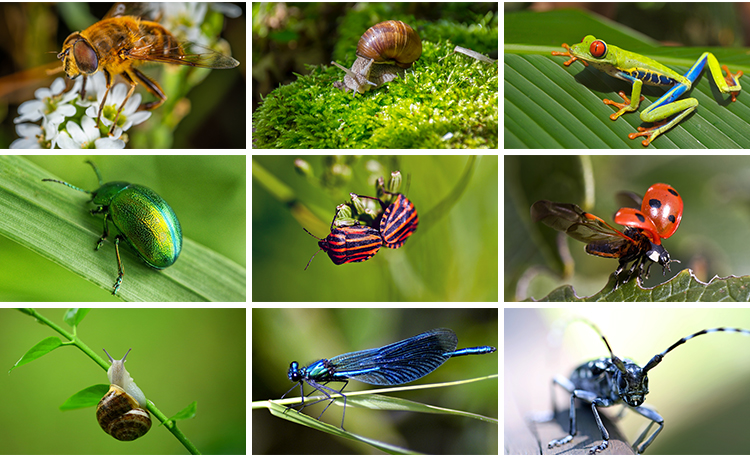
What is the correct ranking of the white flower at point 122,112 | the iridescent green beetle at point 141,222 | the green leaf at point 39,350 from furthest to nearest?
1. the white flower at point 122,112
2. the iridescent green beetle at point 141,222
3. the green leaf at point 39,350

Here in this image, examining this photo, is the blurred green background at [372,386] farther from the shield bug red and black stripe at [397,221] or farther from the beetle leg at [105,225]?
the beetle leg at [105,225]

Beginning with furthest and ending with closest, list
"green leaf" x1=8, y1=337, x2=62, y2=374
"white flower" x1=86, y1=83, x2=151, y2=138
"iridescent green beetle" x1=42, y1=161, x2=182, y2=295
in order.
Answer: "white flower" x1=86, y1=83, x2=151, y2=138
"iridescent green beetle" x1=42, y1=161, x2=182, y2=295
"green leaf" x1=8, y1=337, x2=62, y2=374

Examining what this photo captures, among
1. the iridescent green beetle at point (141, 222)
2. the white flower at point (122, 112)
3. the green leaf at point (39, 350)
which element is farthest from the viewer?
the white flower at point (122, 112)

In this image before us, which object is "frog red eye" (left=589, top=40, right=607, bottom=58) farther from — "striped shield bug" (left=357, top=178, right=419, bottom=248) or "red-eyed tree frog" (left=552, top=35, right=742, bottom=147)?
"striped shield bug" (left=357, top=178, right=419, bottom=248)

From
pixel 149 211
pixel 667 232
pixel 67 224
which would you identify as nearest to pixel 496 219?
pixel 667 232

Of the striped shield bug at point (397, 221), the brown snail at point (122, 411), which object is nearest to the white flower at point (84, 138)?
the brown snail at point (122, 411)

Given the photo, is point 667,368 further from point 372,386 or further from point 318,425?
point 318,425

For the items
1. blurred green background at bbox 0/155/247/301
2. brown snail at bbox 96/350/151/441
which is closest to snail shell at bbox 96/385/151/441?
brown snail at bbox 96/350/151/441

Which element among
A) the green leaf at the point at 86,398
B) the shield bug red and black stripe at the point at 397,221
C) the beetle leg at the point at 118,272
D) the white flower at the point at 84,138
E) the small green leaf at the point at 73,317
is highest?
the white flower at the point at 84,138
